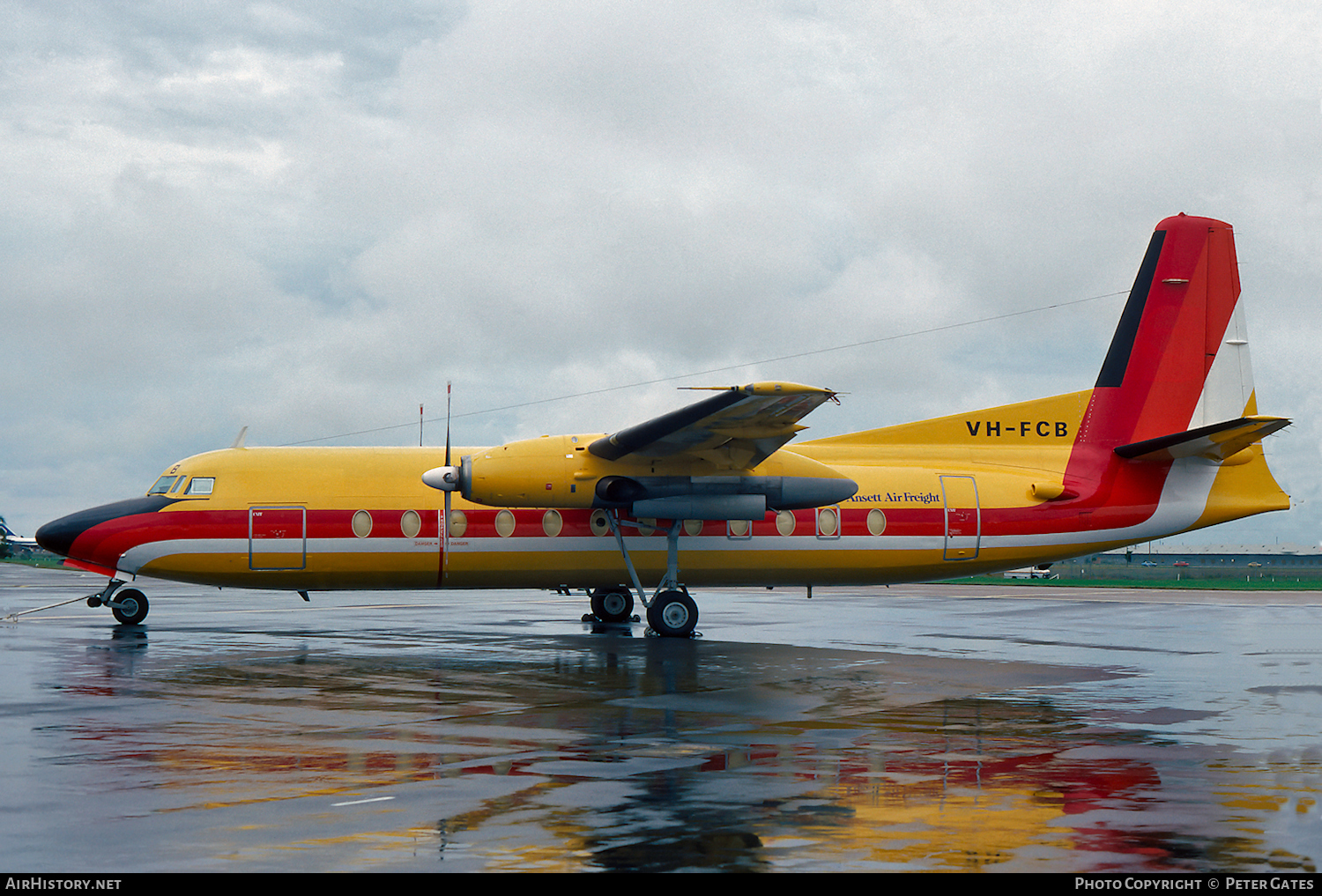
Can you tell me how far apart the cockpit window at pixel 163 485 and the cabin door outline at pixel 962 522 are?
14669 mm

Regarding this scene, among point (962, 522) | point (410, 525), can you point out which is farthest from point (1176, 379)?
point (410, 525)

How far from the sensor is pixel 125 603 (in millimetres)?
22312

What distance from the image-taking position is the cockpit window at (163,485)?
2183 centimetres

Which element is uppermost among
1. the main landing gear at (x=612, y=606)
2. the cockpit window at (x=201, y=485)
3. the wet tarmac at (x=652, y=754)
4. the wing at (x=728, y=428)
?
the wing at (x=728, y=428)

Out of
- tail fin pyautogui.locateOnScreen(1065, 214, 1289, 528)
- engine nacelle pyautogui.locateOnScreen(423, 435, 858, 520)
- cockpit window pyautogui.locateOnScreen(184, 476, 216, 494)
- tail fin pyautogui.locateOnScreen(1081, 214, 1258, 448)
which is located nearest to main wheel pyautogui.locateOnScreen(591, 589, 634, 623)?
engine nacelle pyautogui.locateOnScreen(423, 435, 858, 520)

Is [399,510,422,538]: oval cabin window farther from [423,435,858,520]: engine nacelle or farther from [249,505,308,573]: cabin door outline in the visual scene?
[249,505,308,573]: cabin door outline

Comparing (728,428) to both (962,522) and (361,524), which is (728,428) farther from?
(361,524)

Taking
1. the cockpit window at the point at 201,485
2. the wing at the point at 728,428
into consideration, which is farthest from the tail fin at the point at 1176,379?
the cockpit window at the point at 201,485

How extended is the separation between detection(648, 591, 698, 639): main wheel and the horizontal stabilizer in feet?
30.6

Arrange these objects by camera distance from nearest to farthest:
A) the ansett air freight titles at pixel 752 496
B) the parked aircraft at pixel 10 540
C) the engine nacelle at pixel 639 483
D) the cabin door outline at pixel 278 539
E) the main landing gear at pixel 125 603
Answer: the engine nacelle at pixel 639 483 < the ansett air freight titles at pixel 752 496 < the cabin door outline at pixel 278 539 < the main landing gear at pixel 125 603 < the parked aircraft at pixel 10 540

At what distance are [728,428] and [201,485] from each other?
9.92 m

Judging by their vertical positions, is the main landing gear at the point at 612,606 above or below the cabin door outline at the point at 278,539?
below

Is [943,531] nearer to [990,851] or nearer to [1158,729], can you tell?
[1158,729]

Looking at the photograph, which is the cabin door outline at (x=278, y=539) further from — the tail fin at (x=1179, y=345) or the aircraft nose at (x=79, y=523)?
the tail fin at (x=1179, y=345)
